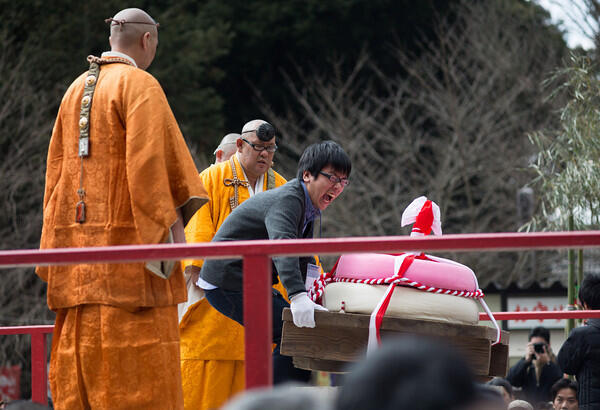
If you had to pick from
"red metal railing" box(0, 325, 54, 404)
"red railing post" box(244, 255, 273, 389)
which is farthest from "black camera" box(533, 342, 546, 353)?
"red railing post" box(244, 255, 273, 389)

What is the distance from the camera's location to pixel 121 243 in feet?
11.5

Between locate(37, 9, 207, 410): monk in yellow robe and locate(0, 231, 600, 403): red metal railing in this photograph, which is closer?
locate(0, 231, 600, 403): red metal railing

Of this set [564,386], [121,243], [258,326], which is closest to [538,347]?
[564,386]

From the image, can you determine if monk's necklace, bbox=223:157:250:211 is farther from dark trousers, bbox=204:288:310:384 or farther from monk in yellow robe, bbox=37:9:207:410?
monk in yellow robe, bbox=37:9:207:410

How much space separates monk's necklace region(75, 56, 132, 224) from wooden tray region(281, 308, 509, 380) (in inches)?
35.0

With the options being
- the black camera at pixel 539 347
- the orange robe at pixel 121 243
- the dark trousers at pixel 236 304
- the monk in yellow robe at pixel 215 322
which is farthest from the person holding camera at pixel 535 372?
the orange robe at pixel 121 243

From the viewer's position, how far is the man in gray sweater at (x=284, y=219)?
12.8 feet

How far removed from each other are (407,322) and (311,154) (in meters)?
0.90

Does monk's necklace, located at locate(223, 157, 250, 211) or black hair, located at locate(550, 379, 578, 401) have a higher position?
monk's necklace, located at locate(223, 157, 250, 211)

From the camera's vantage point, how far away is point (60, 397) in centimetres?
349

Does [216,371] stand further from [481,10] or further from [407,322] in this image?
[481,10]

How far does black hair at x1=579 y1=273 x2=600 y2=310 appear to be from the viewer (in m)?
5.39

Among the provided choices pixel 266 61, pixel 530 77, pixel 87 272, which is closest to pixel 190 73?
pixel 266 61

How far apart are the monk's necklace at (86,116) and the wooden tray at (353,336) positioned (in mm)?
889
